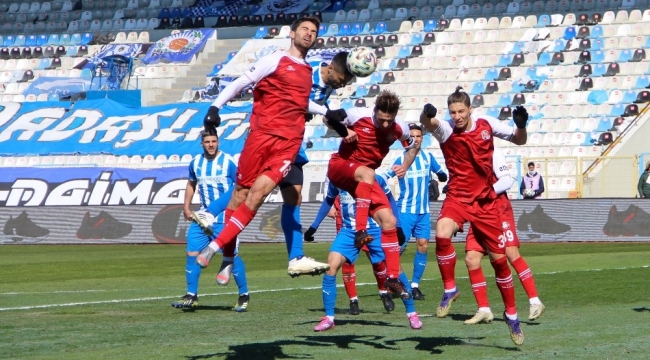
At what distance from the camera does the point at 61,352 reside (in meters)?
10.0

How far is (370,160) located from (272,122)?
68.6 inches

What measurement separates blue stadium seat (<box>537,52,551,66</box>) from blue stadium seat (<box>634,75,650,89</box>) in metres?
3.43

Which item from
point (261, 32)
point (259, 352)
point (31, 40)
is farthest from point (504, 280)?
point (31, 40)

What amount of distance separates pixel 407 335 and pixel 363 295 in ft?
15.8

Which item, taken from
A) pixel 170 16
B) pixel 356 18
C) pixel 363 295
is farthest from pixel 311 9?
pixel 363 295

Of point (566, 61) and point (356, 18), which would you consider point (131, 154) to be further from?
point (566, 61)

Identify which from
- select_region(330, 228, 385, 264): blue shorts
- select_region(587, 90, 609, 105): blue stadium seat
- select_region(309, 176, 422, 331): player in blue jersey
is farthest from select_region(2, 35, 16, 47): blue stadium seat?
select_region(330, 228, 385, 264): blue shorts

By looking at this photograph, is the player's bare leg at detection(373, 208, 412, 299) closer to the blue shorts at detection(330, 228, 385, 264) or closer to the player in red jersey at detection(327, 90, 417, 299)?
the player in red jersey at detection(327, 90, 417, 299)

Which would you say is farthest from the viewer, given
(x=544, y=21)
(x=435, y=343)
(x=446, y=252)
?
(x=544, y=21)

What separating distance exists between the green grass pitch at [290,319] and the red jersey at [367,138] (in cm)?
177

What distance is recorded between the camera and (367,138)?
37.2ft

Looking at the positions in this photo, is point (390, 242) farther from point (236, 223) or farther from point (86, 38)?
point (86, 38)

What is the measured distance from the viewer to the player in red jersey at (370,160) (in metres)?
11.1

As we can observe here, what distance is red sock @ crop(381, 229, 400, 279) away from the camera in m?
11.0
